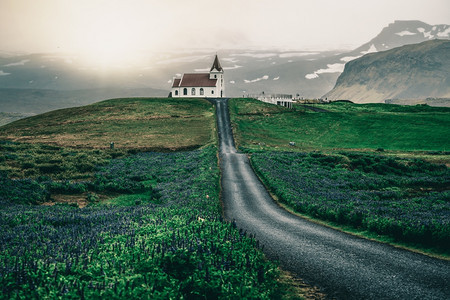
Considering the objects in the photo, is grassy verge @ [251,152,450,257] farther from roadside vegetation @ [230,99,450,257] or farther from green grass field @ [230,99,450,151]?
green grass field @ [230,99,450,151]

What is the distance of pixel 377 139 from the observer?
79.4 meters

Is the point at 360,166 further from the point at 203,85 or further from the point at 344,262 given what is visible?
the point at 203,85

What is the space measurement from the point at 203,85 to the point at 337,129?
6888 cm

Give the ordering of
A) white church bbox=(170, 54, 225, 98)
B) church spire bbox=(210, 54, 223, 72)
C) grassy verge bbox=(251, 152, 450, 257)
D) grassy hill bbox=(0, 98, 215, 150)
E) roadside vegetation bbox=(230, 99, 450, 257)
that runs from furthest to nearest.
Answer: church spire bbox=(210, 54, 223, 72)
white church bbox=(170, 54, 225, 98)
grassy hill bbox=(0, 98, 215, 150)
roadside vegetation bbox=(230, 99, 450, 257)
grassy verge bbox=(251, 152, 450, 257)

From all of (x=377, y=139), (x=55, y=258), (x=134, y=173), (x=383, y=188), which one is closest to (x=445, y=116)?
(x=377, y=139)

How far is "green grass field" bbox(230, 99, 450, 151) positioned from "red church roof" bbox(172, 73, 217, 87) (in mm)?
32909

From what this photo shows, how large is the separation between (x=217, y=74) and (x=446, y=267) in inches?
5389

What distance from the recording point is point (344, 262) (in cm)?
1390

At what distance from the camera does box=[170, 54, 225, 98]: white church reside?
14312 centimetres

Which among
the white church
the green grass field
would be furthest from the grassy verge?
the white church

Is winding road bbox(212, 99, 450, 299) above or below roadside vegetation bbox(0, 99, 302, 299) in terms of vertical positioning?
below

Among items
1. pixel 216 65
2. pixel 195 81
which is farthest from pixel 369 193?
pixel 216 65


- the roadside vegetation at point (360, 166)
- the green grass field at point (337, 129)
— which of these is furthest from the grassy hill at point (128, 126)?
the roadside vegetation at point (360, 166)

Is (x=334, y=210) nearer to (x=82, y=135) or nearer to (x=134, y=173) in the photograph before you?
(x=134, y=173)
